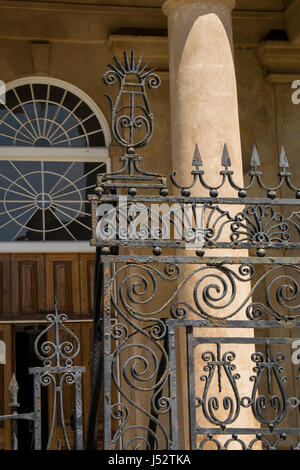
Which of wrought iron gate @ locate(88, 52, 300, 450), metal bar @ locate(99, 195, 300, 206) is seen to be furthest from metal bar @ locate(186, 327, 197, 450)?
metal bar @ locate(99, 195, 300, 206)

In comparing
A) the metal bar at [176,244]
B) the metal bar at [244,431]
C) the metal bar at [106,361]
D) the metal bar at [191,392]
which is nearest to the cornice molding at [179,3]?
the metal bar at [176,244]

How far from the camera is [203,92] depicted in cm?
839

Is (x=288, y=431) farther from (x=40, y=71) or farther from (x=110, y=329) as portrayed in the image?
(x=40, y=71)

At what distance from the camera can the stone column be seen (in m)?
8.25

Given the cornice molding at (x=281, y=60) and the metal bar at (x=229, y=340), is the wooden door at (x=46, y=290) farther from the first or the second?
the metal bar at (x=229, y=340)

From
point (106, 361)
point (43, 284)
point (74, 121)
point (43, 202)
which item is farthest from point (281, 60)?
point (106, 361)

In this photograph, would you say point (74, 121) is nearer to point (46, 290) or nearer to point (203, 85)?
point (46, 290)

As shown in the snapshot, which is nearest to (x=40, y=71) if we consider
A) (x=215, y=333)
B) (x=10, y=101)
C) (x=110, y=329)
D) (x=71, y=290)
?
(x=10, y=101)

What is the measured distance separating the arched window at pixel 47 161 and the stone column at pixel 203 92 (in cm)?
278

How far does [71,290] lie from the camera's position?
35.9 ft

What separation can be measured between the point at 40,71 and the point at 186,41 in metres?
3.16

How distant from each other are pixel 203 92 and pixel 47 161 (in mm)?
3279

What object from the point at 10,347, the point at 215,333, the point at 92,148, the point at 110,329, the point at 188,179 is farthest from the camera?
the point at 92,148

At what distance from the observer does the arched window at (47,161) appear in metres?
10.9
